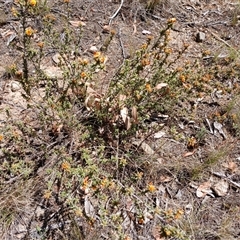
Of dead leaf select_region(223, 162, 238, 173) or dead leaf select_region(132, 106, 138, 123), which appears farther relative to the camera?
dead leaf select_region(223, 162, 238, 173)

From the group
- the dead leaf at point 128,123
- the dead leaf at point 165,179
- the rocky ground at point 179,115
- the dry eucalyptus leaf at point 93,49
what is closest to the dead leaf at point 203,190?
the rocky ground at point 179,115

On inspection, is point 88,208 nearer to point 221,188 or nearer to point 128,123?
point 128,123

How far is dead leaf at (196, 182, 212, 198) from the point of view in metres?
2.41

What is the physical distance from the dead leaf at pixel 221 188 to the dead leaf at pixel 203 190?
1.7 inches

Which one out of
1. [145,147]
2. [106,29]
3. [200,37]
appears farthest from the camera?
[200,37]

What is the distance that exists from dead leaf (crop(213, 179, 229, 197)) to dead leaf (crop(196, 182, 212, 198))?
0.14ft

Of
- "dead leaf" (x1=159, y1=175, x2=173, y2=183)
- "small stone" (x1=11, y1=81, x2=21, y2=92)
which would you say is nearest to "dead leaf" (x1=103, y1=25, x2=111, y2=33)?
"small stone" (x1=11, y1=81, x2=21, y2=92)

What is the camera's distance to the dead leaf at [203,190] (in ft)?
7.89

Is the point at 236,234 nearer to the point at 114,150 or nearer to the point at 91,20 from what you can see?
the point at 114,150

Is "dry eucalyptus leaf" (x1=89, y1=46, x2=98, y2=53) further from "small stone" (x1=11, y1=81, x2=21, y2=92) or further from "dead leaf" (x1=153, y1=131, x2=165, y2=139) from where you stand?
"dead leaf" (x1=153, y1=131, x2=165, y2=139)

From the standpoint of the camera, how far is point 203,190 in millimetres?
2426

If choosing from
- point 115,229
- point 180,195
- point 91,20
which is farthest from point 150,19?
point 115,229

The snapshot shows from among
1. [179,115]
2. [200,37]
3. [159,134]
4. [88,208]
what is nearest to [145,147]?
[159,134]

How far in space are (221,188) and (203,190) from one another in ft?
0.45
